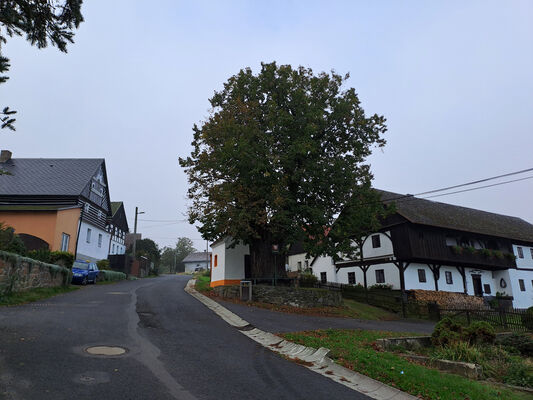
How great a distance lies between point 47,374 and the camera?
21.7 feet

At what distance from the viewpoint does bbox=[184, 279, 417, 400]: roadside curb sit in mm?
7245

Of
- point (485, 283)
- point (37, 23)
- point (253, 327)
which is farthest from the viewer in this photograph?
point (485, 283)

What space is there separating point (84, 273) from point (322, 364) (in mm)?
21977

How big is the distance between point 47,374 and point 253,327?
8116 millimetres

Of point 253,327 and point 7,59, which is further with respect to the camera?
point 253,327

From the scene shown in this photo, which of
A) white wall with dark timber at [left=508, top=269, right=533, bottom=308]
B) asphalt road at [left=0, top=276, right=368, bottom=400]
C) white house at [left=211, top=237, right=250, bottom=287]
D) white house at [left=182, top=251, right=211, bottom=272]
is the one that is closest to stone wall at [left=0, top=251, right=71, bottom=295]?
asphalt road at [left=0, top=276, right=368, bottom=400]

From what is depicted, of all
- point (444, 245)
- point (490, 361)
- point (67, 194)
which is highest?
point (67, 194)

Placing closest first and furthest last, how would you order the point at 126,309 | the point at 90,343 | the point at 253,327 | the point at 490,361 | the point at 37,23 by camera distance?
the point at 37,23
the point at 90,343
the point at 490,361
the point at 253,327
the point at 126,309

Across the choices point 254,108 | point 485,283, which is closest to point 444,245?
point 485,283

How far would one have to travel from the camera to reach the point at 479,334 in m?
11.9

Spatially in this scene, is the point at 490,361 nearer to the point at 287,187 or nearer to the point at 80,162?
the point at 287,187

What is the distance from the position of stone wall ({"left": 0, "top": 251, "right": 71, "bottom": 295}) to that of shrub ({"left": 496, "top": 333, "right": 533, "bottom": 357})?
64.9 ft

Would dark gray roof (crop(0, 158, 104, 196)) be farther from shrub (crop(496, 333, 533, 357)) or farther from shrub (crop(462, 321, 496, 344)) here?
shrub (crop(496, 333, 533, 357))

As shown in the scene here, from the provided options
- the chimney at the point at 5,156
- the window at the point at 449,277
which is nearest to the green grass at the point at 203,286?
the window at the point at 449,277
